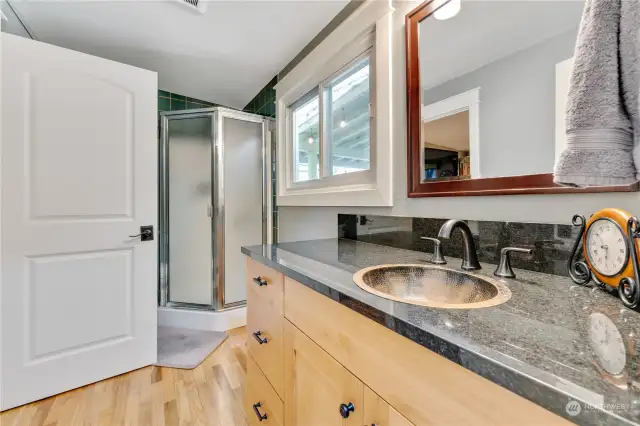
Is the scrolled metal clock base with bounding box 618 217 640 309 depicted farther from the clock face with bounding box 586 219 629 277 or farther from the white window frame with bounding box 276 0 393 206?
the white window frame with bounding box 276 0 393 206

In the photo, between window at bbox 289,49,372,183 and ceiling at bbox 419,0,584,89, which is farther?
window at bbox 289,49,372,183

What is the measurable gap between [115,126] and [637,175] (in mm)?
2162

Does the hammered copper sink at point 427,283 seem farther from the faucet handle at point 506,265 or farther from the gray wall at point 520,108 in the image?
the gray wall at point 520,108

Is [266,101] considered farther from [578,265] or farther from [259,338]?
[578,265]

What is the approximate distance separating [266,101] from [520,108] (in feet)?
7.03

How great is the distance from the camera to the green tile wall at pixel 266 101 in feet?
7.75

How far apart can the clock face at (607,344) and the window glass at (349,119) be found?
107cm

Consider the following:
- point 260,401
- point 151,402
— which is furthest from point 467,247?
point 151,402

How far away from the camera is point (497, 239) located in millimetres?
840

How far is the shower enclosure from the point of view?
7.63 feet

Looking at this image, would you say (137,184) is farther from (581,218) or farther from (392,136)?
(581,218)

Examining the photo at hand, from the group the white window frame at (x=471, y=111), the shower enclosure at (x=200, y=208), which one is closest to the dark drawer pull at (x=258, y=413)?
the white window frame at (x=471, y=111)

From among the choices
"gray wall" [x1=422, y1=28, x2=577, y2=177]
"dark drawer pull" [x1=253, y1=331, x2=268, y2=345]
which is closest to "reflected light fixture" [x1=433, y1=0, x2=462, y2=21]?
"gray wall" [x1=422, y1=28, x2=577, y2=177]

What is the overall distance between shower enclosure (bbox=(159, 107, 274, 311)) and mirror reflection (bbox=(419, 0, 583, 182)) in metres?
1.74
